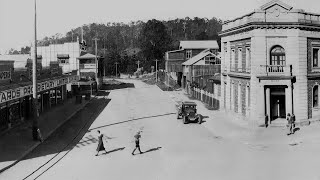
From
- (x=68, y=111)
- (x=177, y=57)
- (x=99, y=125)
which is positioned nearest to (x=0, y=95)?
(x=99, y=125)

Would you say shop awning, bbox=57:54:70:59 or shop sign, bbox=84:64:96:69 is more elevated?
shop awning, bbox=57:54:70:59

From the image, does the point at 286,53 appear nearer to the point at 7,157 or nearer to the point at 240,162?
the point at 240,162

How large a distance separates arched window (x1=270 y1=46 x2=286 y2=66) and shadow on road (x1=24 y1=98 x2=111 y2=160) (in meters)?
14.9

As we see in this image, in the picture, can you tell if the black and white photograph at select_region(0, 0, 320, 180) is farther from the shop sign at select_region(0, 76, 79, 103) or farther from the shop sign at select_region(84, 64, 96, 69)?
the shop sign at select_region(84, 64, 96, 69)

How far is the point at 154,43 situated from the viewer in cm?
13525

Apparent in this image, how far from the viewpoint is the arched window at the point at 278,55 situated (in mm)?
30578

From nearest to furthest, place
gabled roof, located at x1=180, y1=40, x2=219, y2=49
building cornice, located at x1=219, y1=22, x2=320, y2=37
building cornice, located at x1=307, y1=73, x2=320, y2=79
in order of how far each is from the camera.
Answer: building cornice, located at x1=219, y1=22, x2=320, y2=37
building cornice, located at x1=307, y1=73, x2=320, y2=79
gabled roof, located at x1=180, y1=40, x2=219, y2=49

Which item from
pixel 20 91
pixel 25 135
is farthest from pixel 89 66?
pixel 25 135

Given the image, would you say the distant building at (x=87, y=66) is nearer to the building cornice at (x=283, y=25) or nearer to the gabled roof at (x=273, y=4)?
the building cornice at (x=283, y=25)

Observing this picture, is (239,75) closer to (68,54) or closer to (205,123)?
(205,123)

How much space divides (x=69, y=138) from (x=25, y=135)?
2955mm

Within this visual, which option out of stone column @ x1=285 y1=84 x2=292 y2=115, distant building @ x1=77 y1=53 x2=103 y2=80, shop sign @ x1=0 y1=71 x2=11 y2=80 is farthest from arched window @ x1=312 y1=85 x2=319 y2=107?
distant building @ x1=77 y1=53 x2=103 y2=80

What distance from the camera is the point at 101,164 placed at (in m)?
19.2

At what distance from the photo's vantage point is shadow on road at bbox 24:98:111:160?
73.2 ft
